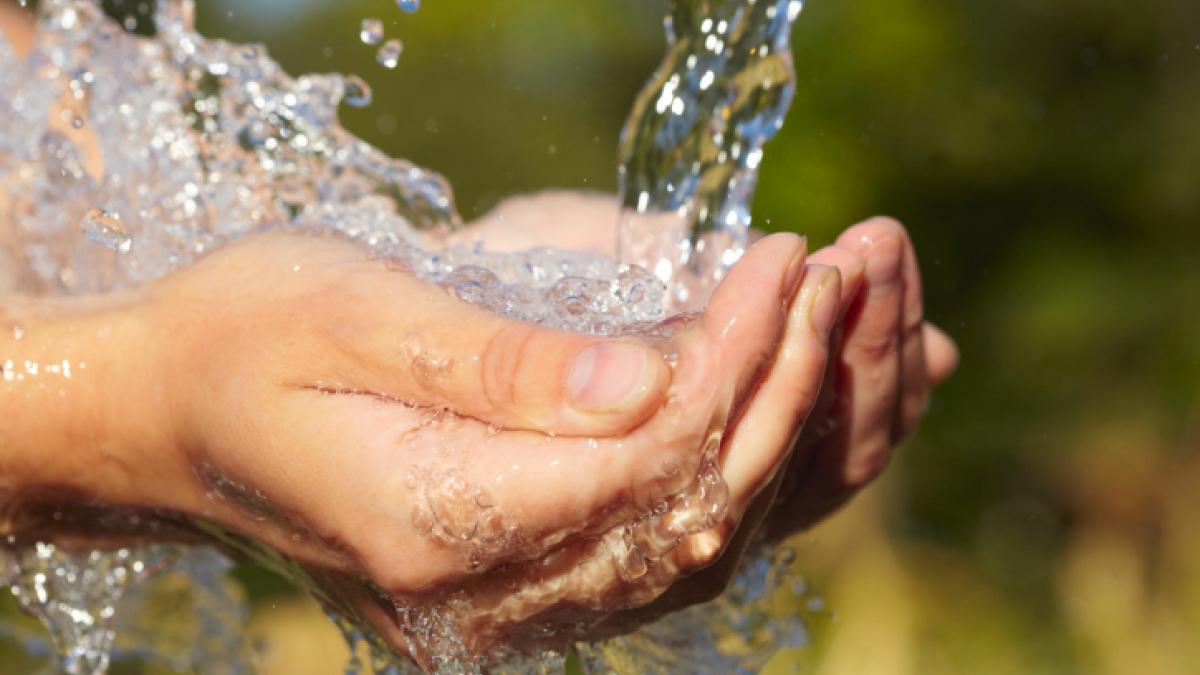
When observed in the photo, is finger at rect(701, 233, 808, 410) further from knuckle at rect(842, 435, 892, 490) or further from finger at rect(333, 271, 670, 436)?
knuckle at rect(842, 435, 892, 490)

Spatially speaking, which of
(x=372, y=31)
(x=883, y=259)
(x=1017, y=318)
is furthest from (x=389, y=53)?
(x=1017, y=318)

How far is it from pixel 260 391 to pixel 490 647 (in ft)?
0.77

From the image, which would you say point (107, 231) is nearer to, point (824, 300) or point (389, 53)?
point (389, 53)

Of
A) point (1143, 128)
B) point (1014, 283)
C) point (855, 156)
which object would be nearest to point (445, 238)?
point (855, 156)

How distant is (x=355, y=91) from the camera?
1424 millimetres

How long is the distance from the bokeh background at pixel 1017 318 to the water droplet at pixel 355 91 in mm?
1692

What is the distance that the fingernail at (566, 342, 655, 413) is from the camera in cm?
72

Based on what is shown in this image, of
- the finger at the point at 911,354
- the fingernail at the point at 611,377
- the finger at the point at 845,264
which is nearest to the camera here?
the fingernail at the point at 611,377

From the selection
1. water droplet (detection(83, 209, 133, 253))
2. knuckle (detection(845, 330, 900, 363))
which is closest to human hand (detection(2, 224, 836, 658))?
knuckle (detection(845, 330, 900, 363))

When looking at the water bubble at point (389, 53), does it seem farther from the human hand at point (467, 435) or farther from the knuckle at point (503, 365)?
the knuckle at point (503, 365)

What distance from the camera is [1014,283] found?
4.23 m

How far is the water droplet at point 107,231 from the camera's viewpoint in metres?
1.21

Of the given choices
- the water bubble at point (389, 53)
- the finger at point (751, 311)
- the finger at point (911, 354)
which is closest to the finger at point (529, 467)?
the finger at point (751, 311)

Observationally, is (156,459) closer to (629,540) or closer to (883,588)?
(629,540)
